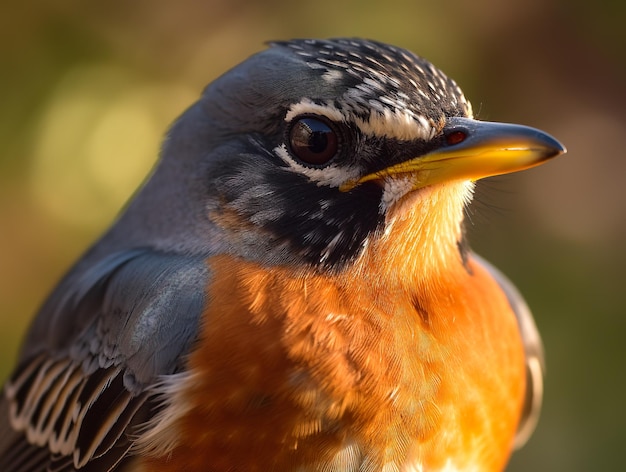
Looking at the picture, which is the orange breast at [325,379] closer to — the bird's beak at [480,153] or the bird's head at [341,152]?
the bird's head at [341,152]

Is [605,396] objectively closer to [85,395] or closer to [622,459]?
[622,459]

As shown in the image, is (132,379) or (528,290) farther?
(528,290)

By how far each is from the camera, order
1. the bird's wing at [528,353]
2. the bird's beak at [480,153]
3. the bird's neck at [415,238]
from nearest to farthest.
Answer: the bird's beak at [480,153] → the bird's neck at [415,238] → the bird's wing at [528,353]

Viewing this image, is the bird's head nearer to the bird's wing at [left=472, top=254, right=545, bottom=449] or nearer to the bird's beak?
the bird's beak

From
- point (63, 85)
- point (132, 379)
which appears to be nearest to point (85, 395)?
point (132, 379)

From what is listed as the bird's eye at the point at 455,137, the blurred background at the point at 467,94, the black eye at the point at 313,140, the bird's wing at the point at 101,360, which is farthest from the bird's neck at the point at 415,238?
the blurred background at the point at 467,94

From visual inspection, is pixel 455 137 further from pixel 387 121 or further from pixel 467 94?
pixel 467 94

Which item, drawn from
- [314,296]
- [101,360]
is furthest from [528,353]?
[101,360]
